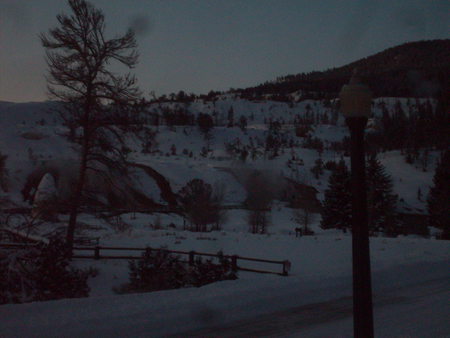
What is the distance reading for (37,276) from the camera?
1151 cm

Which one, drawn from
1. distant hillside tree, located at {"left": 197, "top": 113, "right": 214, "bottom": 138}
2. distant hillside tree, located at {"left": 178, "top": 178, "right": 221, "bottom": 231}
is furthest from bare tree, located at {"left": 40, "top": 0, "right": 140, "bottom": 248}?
distant hillside tree, located at {"left": 197, "top": 113, "right": 214, "bottom": 138}

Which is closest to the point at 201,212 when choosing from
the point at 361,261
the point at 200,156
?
the point at 361,261

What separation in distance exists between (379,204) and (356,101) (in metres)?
43.2

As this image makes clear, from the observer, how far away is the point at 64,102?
18.8 metres

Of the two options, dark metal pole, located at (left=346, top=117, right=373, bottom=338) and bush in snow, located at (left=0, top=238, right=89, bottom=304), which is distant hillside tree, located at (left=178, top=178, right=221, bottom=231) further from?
dark metal pole, located at (left=346, top=117, right=373, bottom=338)

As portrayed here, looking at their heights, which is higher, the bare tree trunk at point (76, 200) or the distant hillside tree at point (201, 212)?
the bare tree trunk at point (76, 200)

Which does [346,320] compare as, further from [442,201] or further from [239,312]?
[442,201]

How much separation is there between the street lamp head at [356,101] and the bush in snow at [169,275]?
988cm

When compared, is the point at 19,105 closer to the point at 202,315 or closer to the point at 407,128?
the point at 407,128

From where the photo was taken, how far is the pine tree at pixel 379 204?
41.9 meters

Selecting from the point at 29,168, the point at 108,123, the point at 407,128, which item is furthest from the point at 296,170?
the point at 108,123

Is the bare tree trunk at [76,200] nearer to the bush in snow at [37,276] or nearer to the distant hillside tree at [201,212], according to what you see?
the bush in snow at [37,276]

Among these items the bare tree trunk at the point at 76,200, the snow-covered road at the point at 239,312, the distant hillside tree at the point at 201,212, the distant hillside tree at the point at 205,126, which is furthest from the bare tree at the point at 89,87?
the distant hillside tree at the point at 205,126

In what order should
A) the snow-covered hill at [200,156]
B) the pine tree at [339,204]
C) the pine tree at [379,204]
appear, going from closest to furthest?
the pine tree at [339,204], the pine tree at [379,204], the snow-covered hill at [200,156]
